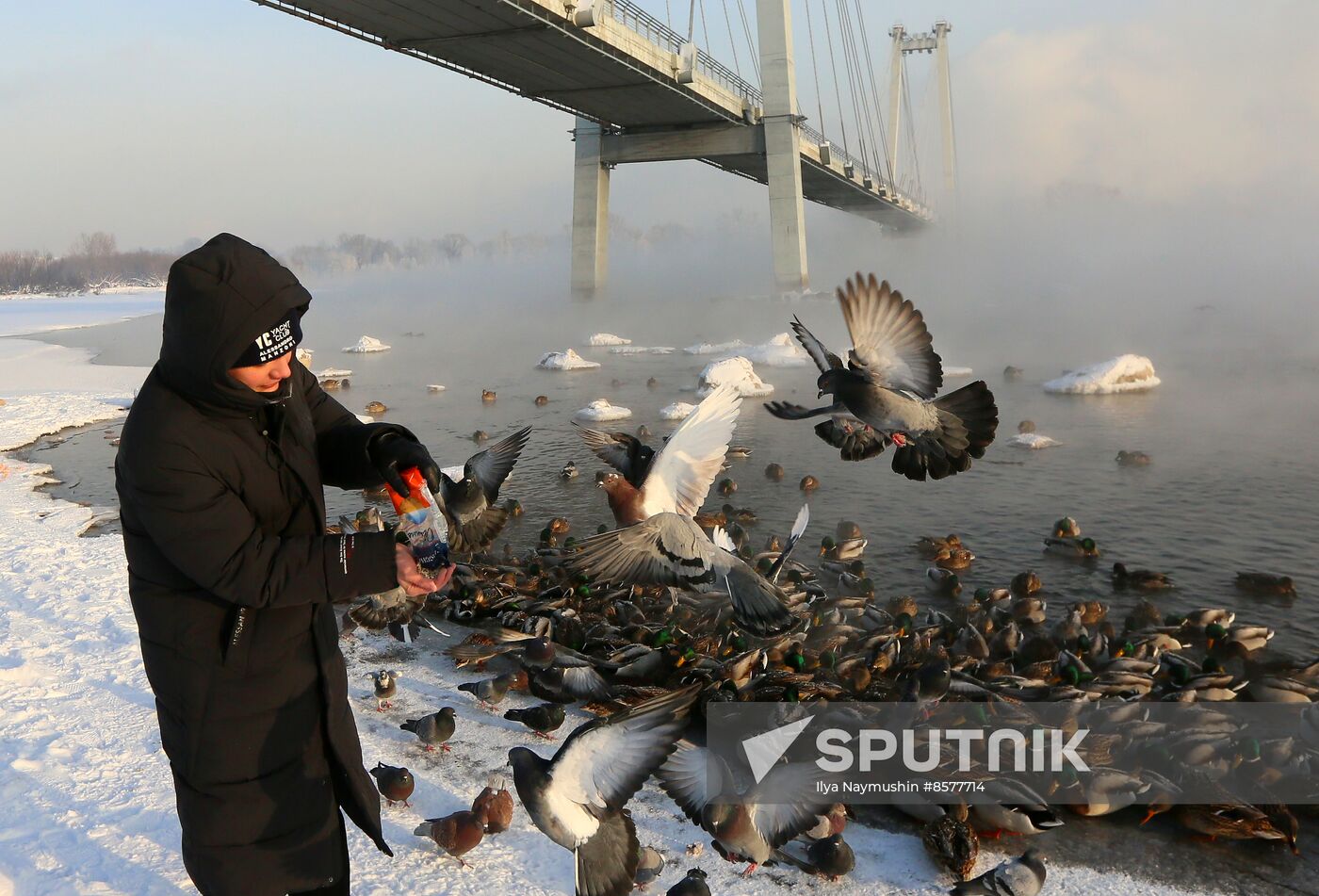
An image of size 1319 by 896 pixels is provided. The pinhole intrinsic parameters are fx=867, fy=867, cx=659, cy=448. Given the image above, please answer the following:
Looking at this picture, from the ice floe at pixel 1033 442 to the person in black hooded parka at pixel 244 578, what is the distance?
12.9m

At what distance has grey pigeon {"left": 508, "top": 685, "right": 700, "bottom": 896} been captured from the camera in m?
3.02

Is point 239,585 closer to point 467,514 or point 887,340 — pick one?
point 467,514

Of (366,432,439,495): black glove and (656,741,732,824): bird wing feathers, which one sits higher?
(366,432,439,495): black glove

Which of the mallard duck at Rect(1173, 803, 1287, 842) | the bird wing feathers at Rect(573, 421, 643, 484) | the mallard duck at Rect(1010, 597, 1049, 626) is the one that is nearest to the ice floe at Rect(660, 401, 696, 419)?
the mallard duck at Rect(1010, 597, 1049, 626)

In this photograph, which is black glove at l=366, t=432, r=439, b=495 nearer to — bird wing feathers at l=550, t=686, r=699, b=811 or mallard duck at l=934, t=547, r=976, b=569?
bird wing feathers at l=550, t=686, r=699, b=811

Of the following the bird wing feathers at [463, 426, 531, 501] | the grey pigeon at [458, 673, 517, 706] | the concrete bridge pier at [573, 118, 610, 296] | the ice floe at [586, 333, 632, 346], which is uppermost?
the concrete bridge pier at [573, 118, 610, 296]

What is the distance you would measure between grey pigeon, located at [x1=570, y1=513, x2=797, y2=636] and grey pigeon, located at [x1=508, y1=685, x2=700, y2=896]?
1361mm

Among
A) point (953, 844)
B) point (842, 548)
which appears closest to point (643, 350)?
point (842, 548)

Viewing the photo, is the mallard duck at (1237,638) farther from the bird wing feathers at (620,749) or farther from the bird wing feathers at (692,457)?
the bird wing feathers at (620,749)

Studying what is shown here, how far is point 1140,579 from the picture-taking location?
7824mm

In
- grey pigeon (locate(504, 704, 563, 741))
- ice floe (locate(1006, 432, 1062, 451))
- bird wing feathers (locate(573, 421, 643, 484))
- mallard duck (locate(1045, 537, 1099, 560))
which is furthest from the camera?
ice floe (locate(1006, 432, 1062, 451))

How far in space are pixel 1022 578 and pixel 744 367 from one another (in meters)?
12.2

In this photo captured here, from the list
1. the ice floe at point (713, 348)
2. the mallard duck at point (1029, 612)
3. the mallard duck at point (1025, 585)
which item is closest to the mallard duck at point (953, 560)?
the mallard duck at point (1025, 585)

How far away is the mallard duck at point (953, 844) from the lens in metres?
3.78
